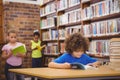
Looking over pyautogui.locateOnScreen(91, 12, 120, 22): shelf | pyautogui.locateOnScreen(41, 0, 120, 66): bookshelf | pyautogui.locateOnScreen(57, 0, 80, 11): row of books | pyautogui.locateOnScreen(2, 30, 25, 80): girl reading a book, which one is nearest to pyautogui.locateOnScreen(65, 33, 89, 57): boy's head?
pyautogui.locateOnScreen(41, 0, 120, 66): bookshelf

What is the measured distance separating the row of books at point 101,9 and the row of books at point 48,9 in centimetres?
152

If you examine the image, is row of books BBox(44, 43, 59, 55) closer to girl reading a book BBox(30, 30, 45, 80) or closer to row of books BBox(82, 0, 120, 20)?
girl reading a book BBox(30, 30, 45, 80)

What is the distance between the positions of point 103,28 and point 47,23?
2.52 m

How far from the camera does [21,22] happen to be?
22.8ft

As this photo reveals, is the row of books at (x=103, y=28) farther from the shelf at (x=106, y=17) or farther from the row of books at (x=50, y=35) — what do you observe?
the row of books at (x=50, y=35)

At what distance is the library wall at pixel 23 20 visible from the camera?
6.77 meters

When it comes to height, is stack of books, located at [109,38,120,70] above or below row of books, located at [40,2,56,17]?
below

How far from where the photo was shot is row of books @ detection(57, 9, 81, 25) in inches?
215

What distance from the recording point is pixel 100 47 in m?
4.72

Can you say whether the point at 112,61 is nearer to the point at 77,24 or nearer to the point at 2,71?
the point at 77,24

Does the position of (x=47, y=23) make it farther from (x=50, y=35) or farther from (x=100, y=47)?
(x=100, y=47)

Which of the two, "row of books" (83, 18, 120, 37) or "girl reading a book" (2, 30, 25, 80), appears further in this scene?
"girl reading a book" (2, 30, 25, 80)

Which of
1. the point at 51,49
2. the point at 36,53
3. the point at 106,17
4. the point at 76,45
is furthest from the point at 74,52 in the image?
the point at 51,49

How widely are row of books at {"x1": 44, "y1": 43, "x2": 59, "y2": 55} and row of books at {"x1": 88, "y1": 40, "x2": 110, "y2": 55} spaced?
1.57 m
